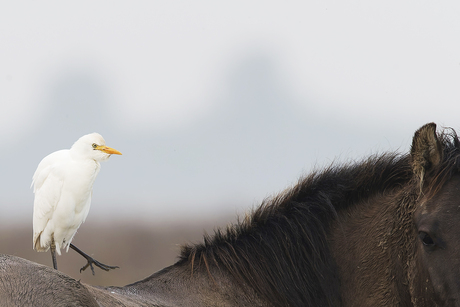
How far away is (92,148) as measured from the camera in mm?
4137

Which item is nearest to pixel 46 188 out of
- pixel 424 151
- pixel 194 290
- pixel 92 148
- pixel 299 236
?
pixel 92 148

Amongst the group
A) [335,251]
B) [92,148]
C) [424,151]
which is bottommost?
[335,251]

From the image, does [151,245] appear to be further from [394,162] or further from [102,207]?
[394,162]

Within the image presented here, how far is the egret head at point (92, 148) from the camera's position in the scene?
161 inches

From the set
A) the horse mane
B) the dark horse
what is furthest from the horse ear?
the horse mane

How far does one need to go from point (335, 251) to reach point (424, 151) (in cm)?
81

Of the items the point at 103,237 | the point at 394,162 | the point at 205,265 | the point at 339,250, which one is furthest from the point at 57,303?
the point at 103,237

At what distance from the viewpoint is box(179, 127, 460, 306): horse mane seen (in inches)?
111

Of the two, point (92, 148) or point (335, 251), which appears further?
point (92, 148)

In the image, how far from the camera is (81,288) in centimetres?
228

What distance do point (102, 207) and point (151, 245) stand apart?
8706 millimetres

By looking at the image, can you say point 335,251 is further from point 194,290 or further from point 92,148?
point 92,148

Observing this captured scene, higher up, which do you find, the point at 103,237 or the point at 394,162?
the point at 394,162

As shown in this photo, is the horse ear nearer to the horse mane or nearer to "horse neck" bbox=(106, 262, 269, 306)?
the horse mane
